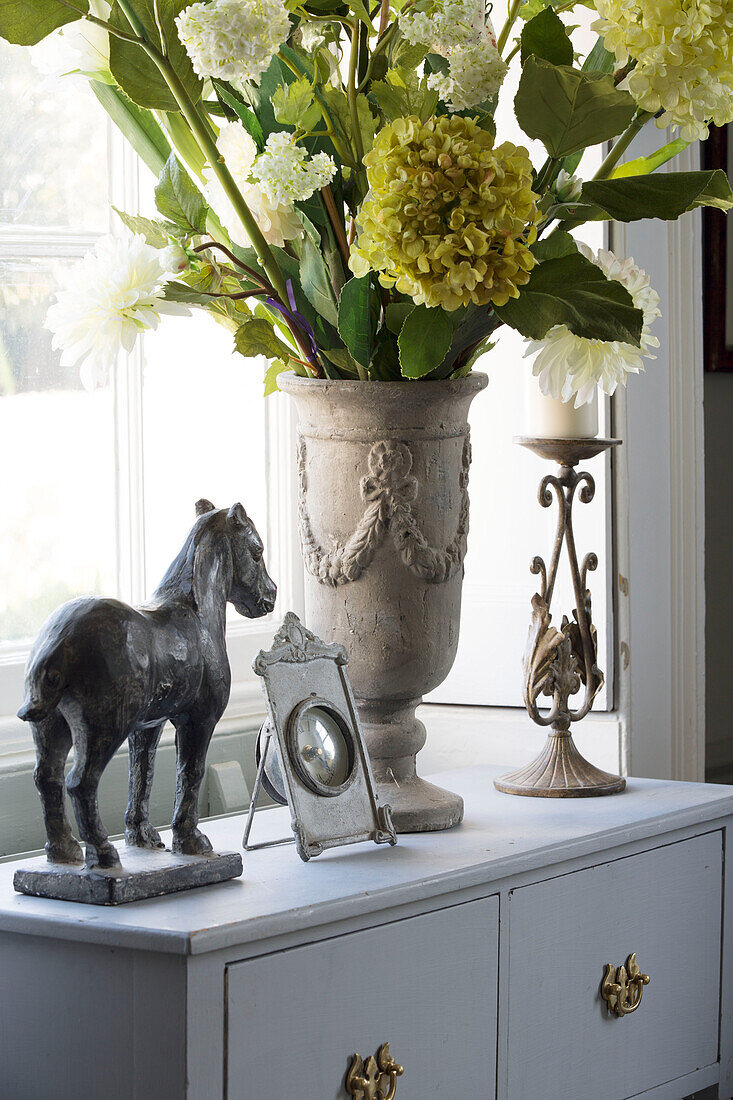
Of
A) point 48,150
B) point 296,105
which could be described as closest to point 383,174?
point 296,105

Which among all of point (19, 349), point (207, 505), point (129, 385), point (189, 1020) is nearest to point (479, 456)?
point (129, 385)

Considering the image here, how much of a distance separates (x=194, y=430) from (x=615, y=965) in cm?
90

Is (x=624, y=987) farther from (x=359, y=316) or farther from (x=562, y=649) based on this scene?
(x=359, y=316)

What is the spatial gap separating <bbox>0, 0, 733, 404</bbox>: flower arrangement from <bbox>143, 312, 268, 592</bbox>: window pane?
460 mm

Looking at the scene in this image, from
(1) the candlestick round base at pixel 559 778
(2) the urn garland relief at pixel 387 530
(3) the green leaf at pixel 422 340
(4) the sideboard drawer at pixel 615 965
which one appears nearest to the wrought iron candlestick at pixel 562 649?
(1) the candlestick round base at pixel 559 778

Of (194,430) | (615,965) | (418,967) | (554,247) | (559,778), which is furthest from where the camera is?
(194,430)

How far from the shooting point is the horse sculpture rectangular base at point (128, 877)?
1132 mm

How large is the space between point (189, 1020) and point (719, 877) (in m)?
0.76

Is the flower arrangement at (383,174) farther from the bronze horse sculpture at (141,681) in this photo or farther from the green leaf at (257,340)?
the bronze horse sculpture at (141,681)

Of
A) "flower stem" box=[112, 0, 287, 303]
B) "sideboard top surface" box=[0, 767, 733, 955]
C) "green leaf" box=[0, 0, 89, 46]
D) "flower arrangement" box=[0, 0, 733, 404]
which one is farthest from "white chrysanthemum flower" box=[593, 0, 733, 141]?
"sideboard top surface" box=[0, 767, 733, 955]

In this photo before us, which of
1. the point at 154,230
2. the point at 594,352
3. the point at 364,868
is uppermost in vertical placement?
the point at 154,230

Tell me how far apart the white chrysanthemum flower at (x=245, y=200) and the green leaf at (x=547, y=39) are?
0.25m

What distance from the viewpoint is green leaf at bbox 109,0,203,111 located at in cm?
122

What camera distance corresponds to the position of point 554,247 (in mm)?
1329
